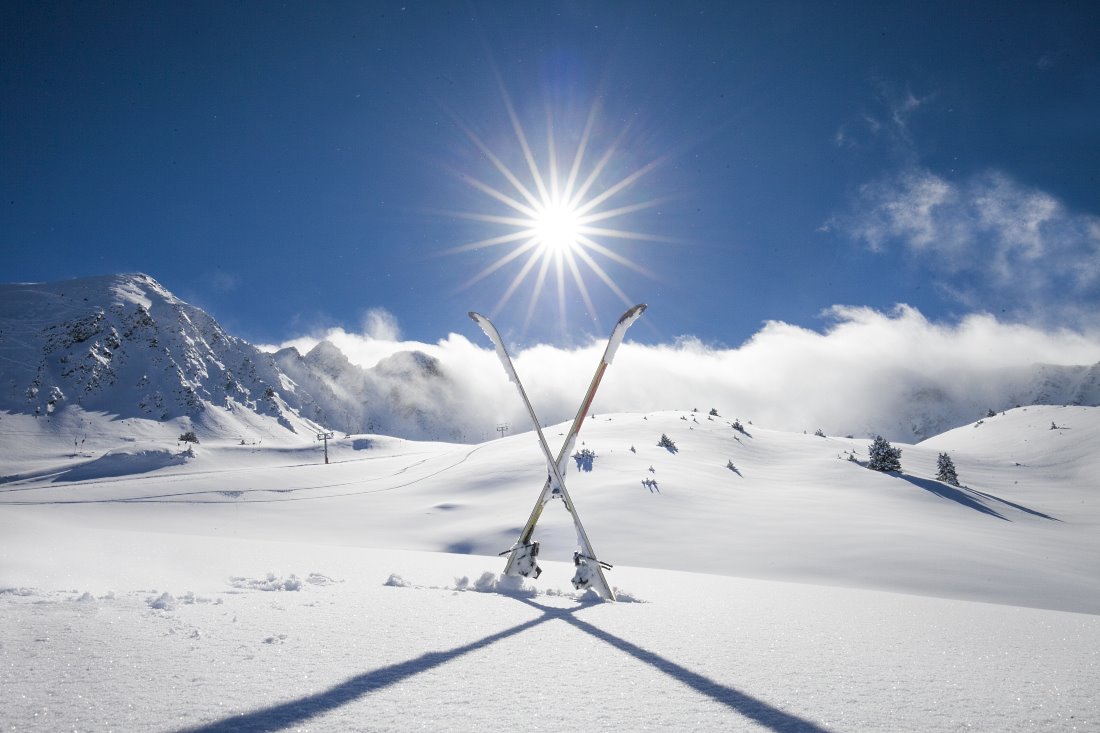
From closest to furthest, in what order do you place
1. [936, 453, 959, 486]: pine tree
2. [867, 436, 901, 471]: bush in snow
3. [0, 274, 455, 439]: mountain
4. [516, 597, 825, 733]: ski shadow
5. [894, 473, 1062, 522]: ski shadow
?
[516, 597, 825, 733]: ski shadow, [894, 473, 1062, 522]: ski shadow, [867, 436, 901, 471]: bush in snow, [936, 453, 959, 486]: pine tree, [0, 274, 455, 439]: mountain

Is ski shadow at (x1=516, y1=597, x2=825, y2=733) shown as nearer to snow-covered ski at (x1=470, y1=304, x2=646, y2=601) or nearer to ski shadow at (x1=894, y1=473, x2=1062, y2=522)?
snow-covered ski at (x1=470, y1=304, x2=646, y2=601)

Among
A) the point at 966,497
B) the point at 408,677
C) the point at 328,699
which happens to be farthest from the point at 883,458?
the point at 328,699

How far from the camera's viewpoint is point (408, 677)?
3484 millimetres

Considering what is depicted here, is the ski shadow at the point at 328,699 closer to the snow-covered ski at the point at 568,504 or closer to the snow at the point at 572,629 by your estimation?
the snow at the point at 572,629

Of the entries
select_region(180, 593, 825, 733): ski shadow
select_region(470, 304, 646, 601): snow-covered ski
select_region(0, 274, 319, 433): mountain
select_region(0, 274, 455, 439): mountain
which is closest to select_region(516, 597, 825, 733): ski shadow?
select_region(180, 593, 825, 733): ski shadow

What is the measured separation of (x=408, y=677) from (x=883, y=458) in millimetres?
33295

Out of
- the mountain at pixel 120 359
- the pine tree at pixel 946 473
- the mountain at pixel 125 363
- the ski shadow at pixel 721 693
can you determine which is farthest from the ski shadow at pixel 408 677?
the mountain at pixel 120 359

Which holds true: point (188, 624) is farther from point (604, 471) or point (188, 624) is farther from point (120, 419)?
point (120, 419)

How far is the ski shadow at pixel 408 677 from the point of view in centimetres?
270

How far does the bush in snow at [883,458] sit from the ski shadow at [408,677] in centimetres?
3089

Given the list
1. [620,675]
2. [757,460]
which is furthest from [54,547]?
[757,460]

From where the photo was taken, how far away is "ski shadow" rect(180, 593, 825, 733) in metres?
2.70

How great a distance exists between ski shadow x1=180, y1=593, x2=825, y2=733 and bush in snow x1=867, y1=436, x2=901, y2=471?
3089cm

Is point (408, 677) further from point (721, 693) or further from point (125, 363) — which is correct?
point (125, 363)
